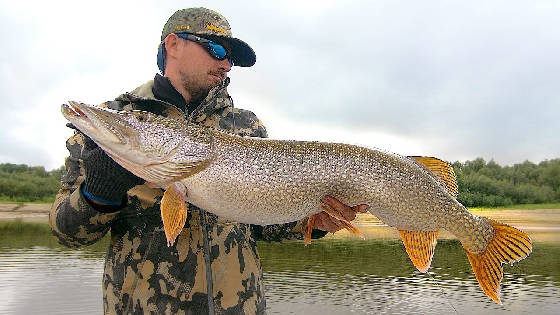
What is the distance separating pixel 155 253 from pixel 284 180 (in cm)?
94

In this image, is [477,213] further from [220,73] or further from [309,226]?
[220,73]

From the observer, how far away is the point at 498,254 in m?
3.51

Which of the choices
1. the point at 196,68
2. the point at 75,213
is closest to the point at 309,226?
the point at 196,68

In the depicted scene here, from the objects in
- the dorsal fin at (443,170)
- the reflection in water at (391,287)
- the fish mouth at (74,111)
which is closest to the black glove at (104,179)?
the fish mouth at (74,111)

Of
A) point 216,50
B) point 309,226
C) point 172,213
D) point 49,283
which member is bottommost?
point 49,283

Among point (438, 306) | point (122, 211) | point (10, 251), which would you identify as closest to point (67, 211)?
point (122, 211)

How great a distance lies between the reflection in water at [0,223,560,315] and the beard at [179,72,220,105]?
493 inches

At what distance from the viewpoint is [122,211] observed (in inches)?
132

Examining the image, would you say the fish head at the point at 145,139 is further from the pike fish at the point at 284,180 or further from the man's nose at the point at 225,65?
the man's nose at the point at 225,65

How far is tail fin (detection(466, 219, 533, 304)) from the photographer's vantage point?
11.3 feet

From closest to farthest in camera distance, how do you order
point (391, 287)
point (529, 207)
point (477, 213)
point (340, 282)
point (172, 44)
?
point (172, 44), point (391, 287), point (340, 282), point (477, 213), point (529, 207)

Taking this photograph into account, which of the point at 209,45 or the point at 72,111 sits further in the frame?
the point at 209,45

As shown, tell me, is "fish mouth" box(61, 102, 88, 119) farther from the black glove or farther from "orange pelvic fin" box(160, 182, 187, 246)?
"orange pelvic fin" box(160, 182, 187, 246)

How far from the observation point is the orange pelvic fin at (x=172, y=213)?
2973 millimetres
